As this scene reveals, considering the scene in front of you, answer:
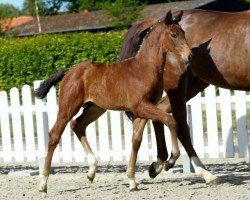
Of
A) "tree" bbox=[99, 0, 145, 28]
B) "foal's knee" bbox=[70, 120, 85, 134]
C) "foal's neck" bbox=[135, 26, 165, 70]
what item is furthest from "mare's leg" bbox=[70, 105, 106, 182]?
"tree" bbox=[99, 0, 145, 28]

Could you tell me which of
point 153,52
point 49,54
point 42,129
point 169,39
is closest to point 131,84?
point 153,52

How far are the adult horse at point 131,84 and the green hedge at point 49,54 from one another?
1556cm

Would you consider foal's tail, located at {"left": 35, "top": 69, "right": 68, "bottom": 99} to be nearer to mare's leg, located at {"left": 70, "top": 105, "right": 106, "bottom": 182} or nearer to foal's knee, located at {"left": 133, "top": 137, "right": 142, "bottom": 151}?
mare's leg, located at {"left": 70, "top": 105, "right": 106, "bottom": 182}

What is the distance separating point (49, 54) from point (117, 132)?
14.8 meters

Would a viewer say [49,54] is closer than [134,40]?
No

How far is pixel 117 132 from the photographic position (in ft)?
34.4

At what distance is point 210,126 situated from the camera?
33.6 ft

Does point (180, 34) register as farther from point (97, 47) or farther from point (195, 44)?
point (97, 47)

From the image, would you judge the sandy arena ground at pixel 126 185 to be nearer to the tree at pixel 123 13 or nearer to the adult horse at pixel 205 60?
the adult horse at pixel 205 60

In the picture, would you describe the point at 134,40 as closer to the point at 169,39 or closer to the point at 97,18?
the point at 169,39

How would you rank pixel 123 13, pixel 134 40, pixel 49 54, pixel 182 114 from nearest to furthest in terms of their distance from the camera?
pixel 182 114 → pixel 134 40 → pixel 49 54 → pixel 123 13

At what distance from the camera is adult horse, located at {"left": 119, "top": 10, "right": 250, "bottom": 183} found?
8453mm

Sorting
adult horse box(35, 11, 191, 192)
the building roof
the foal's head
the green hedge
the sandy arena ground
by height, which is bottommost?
the sandy arena ground

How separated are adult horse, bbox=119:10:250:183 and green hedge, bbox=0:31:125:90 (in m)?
14.6
